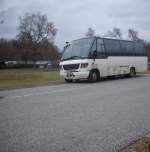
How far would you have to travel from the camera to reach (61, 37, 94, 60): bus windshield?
17156mm

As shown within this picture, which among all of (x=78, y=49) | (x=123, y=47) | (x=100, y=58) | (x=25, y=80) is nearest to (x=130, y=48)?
(x=123, y=47)

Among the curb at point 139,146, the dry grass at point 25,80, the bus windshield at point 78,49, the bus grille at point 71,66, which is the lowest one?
the curb at point 139,146

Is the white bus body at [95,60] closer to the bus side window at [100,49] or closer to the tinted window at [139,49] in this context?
the bus side window at [100,49]

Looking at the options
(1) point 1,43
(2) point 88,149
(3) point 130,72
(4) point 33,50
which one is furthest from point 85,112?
(1) point 1,43

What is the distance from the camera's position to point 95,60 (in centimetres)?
1738

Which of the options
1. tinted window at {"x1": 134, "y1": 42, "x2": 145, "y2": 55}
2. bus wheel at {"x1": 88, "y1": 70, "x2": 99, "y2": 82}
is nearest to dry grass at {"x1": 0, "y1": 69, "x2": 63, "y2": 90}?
bus wheel at {"x1": 88, "y1": 70, "x2": 99, "y2": 82}

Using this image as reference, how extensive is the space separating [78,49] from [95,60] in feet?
4.32

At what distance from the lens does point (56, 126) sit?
5645 mm

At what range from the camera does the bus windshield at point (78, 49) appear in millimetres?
17156

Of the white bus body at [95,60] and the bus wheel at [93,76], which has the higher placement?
the white bus body at [95,60]

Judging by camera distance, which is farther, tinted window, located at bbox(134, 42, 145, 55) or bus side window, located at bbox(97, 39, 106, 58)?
tinted window, located at bbox(134, 42, 145, 55)

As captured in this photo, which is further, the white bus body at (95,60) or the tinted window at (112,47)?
the tinted window at (112,47)

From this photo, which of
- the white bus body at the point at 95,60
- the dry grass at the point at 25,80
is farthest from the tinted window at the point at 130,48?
the dry grass at the point at 25,80

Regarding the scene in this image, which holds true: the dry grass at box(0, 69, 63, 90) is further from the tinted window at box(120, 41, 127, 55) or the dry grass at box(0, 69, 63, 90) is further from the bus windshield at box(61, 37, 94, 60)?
the tinted window at box(120, 41, 127, 55)
